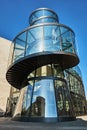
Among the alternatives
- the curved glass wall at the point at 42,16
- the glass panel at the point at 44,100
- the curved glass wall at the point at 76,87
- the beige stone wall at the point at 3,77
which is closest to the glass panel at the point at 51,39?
the glass panel at the point at 44,100

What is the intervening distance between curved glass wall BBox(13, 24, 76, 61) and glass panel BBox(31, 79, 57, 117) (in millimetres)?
2226

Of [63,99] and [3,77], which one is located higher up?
[3,77]

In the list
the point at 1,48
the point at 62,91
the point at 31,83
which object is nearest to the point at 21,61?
the point at 31,83

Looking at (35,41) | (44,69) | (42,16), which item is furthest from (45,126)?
(42,16)

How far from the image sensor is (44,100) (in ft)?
31.5

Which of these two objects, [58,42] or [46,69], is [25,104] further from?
[58,42]

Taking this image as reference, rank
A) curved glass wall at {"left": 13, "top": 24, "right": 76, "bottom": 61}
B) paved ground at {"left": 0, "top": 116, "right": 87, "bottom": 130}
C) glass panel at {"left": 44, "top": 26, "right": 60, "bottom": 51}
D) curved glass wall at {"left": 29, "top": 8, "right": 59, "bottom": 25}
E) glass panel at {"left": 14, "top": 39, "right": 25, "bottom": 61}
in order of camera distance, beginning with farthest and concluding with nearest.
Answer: curved glass wall at {"left": 29, "top": 8, "right": 59, "bottom": 25}, glass panel at {"left": 14, "top": 39, "right": 25, "bottom": 61}, curved glass wall at {"left": 13, "top": 24, "right": 76, "bottom": 61}, glass panel at {"left": 44, "top": 26, "right": 60, "bottom": 51}, paved ground at {"left": 0, "top": 116, "right": 87, "bottom": 130}

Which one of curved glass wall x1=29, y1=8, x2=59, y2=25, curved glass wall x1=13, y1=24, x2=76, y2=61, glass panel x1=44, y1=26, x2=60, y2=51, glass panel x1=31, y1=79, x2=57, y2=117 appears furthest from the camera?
curved glass wall x1=29, y1=8, x2=59, y2=25

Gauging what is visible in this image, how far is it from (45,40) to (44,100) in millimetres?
4103

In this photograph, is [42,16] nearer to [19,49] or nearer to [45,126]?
[19,49]

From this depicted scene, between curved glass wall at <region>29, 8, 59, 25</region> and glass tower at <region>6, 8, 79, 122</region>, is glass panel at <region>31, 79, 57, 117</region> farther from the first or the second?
curved glass wall at <region>29, 8, 59, 25</region>

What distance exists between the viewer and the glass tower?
375 inches

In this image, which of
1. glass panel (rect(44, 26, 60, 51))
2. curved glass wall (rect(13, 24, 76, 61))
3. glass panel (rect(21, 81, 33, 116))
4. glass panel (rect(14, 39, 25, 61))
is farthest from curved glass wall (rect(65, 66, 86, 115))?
glass panel (rect(21, 81, 33, 116))

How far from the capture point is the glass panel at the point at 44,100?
30.4 ft
